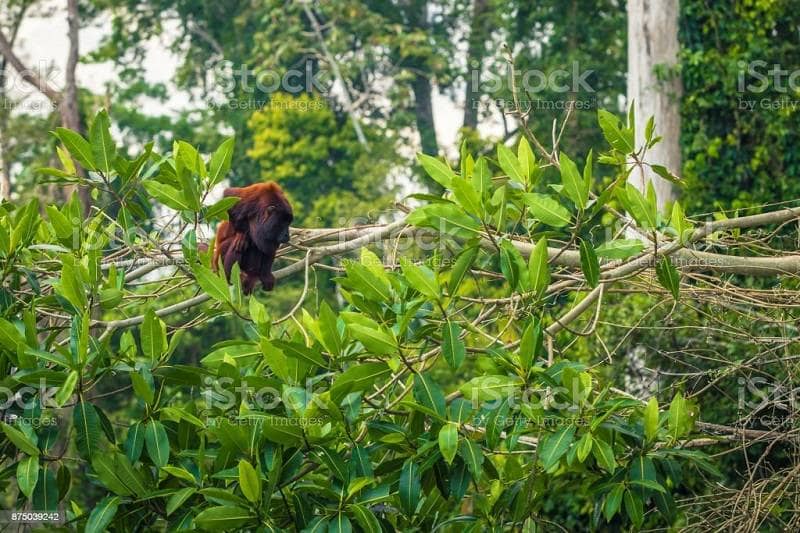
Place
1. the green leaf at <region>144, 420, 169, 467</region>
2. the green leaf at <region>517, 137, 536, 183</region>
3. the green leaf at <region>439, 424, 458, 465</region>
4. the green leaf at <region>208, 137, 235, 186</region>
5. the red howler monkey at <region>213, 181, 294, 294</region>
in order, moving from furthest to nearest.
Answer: the red howler monkey at <region>213, 181, 294, 294</region>, the green leaf at <region>208, 137, 235, 186</region>, the green leaf at <region>517, 137, 536, 183</region>, the green leaf at <region>144, 420, 169, 467</region>, the green leaf at <region>439, 424, 458, 465</region>

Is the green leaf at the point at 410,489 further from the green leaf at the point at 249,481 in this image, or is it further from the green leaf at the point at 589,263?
the green leaf at the point at 589,263

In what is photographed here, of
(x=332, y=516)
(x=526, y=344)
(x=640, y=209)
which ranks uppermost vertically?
(x=640, y=209)

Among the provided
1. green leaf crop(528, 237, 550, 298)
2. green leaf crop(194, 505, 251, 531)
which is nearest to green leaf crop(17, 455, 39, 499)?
green leaf crop(194, 505, 251, 531)

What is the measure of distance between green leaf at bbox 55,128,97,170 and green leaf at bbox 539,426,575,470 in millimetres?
2211

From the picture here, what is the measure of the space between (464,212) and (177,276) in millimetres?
1703

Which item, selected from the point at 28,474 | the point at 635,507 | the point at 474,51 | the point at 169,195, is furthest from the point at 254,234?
the point at 474,51

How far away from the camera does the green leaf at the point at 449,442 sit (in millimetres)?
3684

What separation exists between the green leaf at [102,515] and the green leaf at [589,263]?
1.97m

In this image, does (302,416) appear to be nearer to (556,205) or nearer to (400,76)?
(556,205)

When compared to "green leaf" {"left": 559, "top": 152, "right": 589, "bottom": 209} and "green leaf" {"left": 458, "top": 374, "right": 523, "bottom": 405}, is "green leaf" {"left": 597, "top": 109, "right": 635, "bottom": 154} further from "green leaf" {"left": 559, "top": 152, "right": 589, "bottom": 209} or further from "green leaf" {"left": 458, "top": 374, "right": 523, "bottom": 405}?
"green leaf" {"left": 458, "top": 374, "right": 523, "bottom": 405}

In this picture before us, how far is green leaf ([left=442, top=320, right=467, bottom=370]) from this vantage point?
3766 mm

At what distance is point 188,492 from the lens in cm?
400

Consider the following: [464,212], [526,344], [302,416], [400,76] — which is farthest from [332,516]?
[400,76]

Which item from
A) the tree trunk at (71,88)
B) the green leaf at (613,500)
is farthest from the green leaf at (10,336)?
the tree trunk at (71,88)
